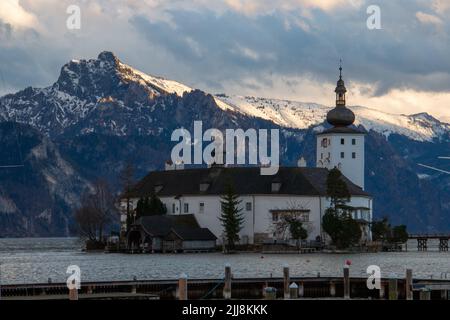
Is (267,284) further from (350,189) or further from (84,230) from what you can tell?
(84,230)

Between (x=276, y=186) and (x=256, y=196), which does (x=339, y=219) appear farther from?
(x=256, y=196)

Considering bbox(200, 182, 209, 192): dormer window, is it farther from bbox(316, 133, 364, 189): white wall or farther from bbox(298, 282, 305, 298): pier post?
bbox(298, 282, 305, 298): pier post

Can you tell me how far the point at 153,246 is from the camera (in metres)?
168

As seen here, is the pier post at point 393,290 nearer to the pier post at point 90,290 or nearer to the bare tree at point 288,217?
the pier post at point 90,290

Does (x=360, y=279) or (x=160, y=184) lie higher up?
(x=160, y=184)

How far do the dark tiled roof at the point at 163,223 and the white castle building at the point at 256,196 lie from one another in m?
2.78

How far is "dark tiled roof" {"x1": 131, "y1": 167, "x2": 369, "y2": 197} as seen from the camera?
6890 inches

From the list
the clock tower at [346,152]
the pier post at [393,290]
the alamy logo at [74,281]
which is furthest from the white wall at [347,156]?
the pier post at [393,290]

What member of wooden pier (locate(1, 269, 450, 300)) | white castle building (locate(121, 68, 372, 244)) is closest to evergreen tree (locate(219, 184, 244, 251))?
white castle building (locate(121, 68, 372, 244))

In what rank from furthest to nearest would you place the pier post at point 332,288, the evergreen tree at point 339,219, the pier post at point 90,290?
the evergreen tree at point 339,219
the pier post at point 332,288
the pier post at point 90,290

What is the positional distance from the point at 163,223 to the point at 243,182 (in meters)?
14.2

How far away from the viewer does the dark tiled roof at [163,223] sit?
167750 mm
